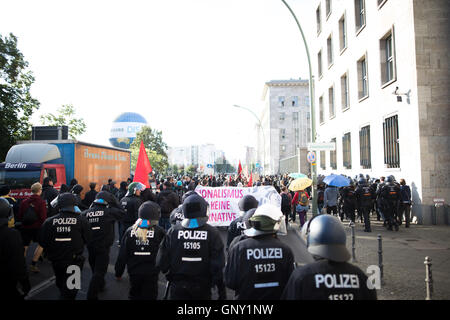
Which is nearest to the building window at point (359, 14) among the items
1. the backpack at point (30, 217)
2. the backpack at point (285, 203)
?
the backpack at point (285, 203)

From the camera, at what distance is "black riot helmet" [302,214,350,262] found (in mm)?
2660

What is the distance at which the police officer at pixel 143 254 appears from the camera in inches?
181

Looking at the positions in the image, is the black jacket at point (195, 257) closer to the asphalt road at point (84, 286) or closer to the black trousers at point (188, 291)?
the black trousers at point (188, 291)

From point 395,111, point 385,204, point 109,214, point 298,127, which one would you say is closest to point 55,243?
point 109,214

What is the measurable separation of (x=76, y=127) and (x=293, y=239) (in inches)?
1270

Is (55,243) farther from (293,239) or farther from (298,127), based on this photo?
(298,127)

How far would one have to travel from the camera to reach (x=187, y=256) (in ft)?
13.2

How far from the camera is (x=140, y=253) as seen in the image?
4.69 meters

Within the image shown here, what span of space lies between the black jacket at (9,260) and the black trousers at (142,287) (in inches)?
55.9

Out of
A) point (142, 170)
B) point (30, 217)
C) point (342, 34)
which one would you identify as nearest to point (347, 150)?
point (342, 34)

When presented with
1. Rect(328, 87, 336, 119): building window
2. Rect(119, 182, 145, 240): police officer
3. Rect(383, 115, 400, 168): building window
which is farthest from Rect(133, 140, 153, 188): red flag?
Rect(328, 87, 336, 119): building window

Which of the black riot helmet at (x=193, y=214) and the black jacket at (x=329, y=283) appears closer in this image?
the black jacket at (x=329, y=283)

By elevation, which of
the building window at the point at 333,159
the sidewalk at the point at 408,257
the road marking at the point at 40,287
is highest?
the building window at the point at 333,159

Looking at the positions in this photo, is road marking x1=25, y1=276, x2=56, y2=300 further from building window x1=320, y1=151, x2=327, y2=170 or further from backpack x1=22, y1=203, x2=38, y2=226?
building window x1=320, y1=151, x2=327, y2=170
